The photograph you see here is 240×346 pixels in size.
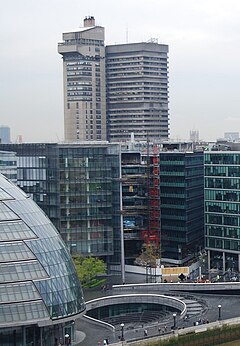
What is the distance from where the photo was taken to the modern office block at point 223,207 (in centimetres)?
11275

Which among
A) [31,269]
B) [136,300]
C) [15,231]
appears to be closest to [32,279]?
[31,269]

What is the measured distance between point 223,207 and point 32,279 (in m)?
54.8

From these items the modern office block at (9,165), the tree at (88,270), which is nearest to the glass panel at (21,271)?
the tree at (88,270)

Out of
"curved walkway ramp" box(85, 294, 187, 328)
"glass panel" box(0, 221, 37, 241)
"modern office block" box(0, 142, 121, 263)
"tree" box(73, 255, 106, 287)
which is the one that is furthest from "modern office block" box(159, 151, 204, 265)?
"glass panel" box(0, 221, 37, 241)

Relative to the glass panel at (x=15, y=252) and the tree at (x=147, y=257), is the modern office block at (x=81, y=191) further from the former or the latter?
the glass panel at (x=15, y=252)

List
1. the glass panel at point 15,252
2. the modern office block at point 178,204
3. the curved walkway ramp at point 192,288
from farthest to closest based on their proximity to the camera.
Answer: the modern office block at point 178,204
the curved walkway ramp at point 192,288
the glass panel at point 15,252

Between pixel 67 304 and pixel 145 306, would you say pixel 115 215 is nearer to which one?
pixel 145 306

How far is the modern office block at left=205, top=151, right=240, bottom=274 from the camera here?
11275 centimetres

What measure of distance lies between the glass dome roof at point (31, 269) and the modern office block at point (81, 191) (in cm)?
3775

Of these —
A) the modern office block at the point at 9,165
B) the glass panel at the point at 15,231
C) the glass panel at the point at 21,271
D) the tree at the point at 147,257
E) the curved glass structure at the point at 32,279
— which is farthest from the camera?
the modern office block at the point at 9,165

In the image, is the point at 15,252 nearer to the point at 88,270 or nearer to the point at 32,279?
the point at 32,279

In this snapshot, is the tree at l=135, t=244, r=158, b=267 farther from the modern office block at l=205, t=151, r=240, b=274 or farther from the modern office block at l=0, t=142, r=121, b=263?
the modern office block at l=205, t=151, r=240, b=274

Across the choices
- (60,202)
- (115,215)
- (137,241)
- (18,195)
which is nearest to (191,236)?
(137,241)

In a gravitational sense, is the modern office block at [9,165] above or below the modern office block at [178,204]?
above
